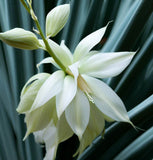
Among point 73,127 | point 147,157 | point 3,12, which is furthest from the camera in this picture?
point 3,12

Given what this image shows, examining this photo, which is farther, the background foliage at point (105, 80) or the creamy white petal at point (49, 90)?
the background foliage at point (105, 80)

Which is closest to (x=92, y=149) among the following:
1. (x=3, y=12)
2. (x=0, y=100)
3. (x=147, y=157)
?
(x=147, y=157)

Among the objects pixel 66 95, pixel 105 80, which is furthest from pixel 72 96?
pixel 105 80

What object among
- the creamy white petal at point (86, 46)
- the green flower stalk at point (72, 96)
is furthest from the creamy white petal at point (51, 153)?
the creamy white petal at point (86, 46)

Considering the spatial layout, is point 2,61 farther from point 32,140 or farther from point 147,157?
point 147,157

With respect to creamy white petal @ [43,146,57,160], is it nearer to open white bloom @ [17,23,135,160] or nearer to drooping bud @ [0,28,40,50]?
open white bloom @ [17,23,135,160]

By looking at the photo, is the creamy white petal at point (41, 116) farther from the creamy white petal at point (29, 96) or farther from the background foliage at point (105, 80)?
the background foliage at point (105, 80)

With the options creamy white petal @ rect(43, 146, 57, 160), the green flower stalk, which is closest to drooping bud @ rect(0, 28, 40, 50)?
the green flower stalk

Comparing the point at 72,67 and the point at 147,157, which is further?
the point at 147,157
